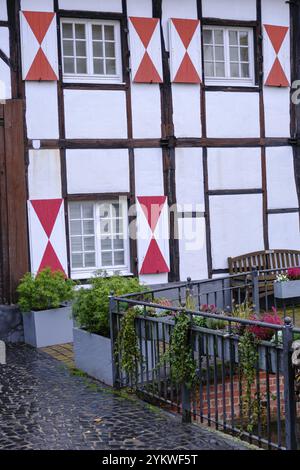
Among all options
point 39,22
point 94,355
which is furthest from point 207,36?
point 94,355

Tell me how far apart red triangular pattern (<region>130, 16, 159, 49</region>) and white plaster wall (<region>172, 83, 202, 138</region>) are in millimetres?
848

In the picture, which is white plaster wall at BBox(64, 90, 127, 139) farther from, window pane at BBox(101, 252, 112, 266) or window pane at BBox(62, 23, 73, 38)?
window pane at BBox(101, 252, 112, 266)

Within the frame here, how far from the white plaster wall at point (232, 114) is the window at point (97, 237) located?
2.09 m

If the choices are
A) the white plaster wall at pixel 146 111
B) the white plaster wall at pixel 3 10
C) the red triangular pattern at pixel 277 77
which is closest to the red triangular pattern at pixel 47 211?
the white plaster wall at pixel 146 111

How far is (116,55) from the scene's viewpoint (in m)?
11.3

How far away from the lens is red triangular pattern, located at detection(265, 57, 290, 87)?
12.2 m

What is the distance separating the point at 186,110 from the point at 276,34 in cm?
217

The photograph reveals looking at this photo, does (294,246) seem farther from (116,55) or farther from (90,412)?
(90,412)

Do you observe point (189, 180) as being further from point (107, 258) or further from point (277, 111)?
point (277, 111)

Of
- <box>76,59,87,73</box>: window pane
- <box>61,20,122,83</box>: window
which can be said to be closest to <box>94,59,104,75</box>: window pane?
<box>61,20,122,83</box>: window

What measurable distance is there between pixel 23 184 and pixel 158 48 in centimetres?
312

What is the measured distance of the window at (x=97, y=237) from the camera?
36.2 ft

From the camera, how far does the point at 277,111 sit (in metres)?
12.4

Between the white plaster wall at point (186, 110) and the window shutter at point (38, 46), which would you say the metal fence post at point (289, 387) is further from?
the white plaster wall at point (186, 110)
